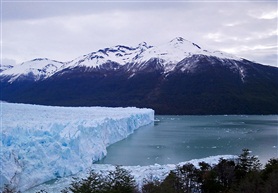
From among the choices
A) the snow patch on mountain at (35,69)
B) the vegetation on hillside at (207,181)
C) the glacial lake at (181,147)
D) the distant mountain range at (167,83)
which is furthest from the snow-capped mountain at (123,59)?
the vegetation on hillside at (207,181)

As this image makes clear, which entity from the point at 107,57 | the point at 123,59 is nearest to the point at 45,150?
the point at 123,59

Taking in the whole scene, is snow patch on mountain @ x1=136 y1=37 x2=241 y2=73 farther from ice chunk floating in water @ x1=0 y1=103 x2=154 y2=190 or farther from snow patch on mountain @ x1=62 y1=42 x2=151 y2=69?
ice chunk floating in water @ x1=0 y1=103 x2=154 y2=190

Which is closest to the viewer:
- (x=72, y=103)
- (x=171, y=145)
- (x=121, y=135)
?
(x=171, y=145)

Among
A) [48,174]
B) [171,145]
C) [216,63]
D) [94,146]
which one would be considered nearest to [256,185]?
[48,174]

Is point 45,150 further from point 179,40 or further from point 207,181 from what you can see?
point 179,40

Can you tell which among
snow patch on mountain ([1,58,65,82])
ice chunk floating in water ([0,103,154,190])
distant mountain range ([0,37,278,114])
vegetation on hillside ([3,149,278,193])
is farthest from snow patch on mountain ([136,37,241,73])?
vegetation on hillside ([3,149,278,193])

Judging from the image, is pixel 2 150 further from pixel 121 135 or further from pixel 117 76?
pixel 117 76

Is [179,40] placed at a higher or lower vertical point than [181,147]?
higher

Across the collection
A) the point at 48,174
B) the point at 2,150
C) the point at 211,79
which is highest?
the point at 211,79
